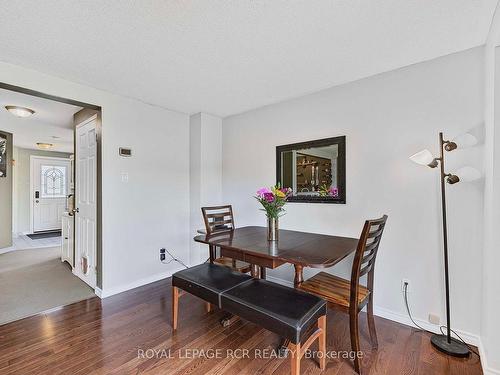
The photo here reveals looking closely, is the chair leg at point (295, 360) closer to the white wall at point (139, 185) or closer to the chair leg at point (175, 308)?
the chair leg at point (175, 308)

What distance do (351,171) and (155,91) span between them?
230 cm

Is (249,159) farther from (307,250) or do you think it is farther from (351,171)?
(307,250)

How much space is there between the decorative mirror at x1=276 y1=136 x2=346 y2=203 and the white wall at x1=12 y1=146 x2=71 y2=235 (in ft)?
22.0

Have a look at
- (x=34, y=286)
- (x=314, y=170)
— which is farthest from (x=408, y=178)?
(x=34, y=286)

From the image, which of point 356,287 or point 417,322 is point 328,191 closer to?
point 356,287

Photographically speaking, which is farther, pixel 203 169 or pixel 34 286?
pixel 203 169

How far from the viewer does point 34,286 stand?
9.64 feet

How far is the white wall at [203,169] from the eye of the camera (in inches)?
135

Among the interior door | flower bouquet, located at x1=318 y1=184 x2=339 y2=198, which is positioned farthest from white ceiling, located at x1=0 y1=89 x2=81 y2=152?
flower bouquet, located at x1=318 y1=184 x2=339 y2=198

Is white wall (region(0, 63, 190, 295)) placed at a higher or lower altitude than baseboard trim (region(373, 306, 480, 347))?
higher

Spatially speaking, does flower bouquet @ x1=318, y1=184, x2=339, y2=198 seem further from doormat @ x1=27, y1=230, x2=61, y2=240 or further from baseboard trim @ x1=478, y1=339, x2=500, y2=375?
doormat @ x1=27, y1=230, x2=61, y2=240

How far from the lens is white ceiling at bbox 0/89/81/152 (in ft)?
9.44

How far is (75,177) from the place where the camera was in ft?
11.0

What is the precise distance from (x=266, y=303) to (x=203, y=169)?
7.49ft
